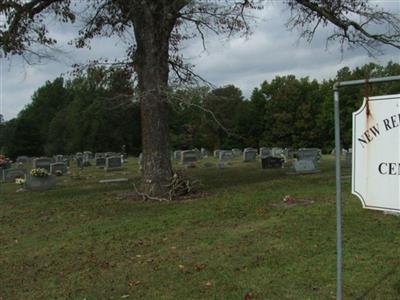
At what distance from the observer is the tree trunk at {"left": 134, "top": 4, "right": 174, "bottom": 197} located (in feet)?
43.3

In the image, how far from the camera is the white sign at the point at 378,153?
3.76 metres

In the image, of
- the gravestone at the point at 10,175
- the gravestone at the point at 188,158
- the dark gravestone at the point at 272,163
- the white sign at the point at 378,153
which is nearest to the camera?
the white sign at the point at 378,153

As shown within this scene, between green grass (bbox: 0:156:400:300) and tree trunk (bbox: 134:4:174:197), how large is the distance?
108 cm

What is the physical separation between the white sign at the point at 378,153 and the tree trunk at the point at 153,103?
30.7 ft

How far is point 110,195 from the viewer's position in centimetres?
1444

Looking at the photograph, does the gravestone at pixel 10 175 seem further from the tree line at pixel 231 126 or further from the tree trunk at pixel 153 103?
the tree line at pixel 231 126

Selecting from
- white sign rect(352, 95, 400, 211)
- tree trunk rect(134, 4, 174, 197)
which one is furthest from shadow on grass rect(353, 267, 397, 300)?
tree trunk rect(134, 4, 174, 197)

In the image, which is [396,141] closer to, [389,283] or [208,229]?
[389,283]

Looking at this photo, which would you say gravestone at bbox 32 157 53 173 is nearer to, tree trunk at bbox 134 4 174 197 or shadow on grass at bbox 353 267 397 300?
tree trunk at bbox 134 4 174 197

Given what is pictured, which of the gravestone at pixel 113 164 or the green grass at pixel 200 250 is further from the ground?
the gravestone at pixel 113 164

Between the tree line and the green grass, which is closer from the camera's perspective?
the green grass

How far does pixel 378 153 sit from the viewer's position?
Answer: 3.85m

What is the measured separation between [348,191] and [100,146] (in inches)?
2415

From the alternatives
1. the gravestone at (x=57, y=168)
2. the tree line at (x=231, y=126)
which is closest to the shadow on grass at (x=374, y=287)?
the gravestone at (x=57, y=168)
